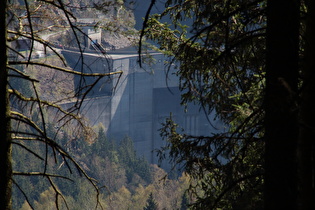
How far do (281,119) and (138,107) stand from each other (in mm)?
50521

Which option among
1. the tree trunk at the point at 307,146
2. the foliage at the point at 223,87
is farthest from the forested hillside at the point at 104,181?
the tree trunk at the point at 307,146

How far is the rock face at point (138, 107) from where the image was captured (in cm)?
4969

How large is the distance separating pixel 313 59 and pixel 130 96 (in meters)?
49.9

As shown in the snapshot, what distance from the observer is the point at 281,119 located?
2.62 m

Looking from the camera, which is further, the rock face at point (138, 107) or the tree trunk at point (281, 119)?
the rock face at point (138, 107)

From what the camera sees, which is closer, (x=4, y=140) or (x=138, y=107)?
(x=4, y=140)

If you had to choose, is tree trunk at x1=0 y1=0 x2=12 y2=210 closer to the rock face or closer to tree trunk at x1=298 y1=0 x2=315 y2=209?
tree trunk at x1=298 y1=0 x2=315 y2=209

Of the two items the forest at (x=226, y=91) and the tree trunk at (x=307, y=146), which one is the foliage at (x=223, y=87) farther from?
the tree trunk at (x=307, y=146)

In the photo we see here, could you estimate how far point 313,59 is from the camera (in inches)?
94.0

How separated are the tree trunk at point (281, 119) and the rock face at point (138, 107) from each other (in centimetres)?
4568

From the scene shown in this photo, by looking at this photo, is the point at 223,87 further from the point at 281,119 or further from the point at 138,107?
the point at 138,107

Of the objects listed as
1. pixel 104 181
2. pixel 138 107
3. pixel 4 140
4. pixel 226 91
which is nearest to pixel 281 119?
pixel 4 140

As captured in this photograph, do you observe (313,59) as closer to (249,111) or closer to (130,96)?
(249,111)

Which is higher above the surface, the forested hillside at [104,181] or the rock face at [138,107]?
the rock face at [138,107]
